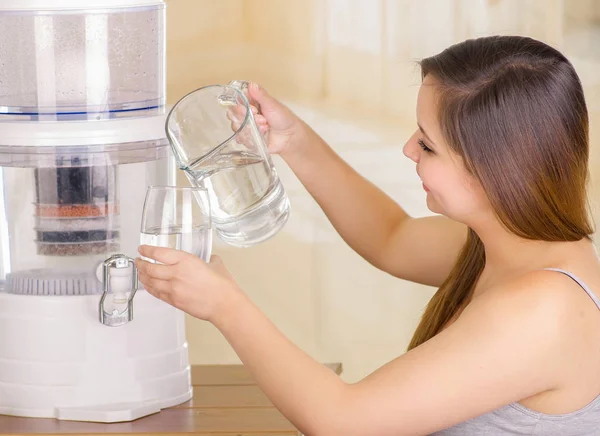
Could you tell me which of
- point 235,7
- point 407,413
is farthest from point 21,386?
point 235,7

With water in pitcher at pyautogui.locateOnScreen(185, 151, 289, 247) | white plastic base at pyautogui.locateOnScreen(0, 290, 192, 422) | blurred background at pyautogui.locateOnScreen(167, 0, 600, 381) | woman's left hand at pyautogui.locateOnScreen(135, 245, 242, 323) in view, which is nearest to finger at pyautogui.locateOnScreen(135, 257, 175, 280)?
woman's left hand at pyautogui.locateOnScreen(135, 245, 242, 323)

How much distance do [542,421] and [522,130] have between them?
1.23 feet

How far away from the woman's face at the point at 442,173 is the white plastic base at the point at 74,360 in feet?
1.63

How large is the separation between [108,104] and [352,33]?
4.10ft

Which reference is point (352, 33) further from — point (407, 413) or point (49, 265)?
point (407, 413)

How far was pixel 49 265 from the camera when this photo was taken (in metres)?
1.57

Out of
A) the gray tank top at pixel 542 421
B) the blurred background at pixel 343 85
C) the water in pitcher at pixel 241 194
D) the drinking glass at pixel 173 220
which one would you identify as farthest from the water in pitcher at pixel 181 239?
the blurred background at pixel 343 85

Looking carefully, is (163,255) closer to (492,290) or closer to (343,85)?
(492,290)

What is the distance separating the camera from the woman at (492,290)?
47.6 inches

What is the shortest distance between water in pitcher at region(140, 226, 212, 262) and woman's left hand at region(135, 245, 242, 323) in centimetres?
5

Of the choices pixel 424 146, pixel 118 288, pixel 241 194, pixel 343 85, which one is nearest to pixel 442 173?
pixel 424 146

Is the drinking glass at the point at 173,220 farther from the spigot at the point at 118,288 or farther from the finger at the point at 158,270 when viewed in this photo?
the spigot at the point at 118,288

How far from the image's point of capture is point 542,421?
4.19ft

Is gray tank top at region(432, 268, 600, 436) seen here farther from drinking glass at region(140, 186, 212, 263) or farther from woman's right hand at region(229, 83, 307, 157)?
woman's right hand at region(229, 83, 307, 157)
